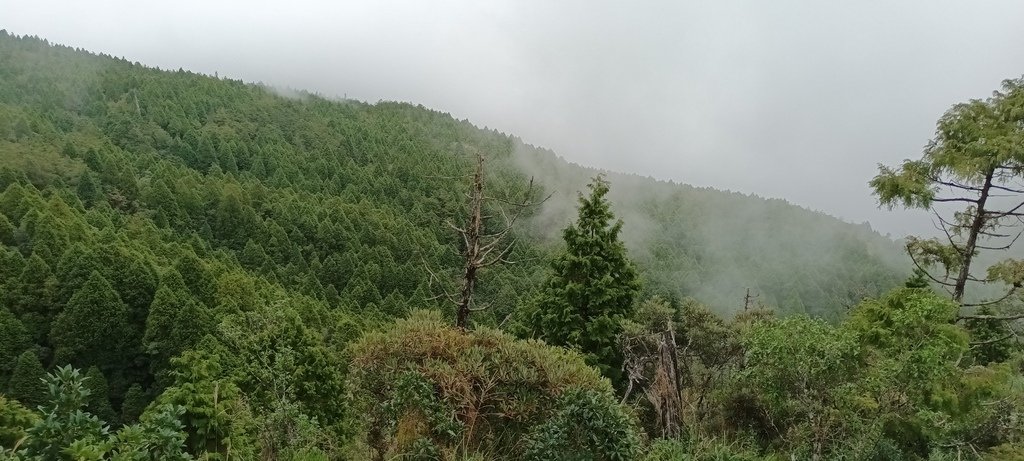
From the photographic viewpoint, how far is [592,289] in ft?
63.5

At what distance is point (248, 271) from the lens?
66625mm

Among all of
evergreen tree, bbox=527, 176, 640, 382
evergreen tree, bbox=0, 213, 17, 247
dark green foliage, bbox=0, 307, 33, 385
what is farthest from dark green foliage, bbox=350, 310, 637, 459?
evergreen tree, bbox=0, 213, 17, 247

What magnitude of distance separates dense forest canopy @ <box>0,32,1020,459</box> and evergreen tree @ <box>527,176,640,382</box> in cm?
8

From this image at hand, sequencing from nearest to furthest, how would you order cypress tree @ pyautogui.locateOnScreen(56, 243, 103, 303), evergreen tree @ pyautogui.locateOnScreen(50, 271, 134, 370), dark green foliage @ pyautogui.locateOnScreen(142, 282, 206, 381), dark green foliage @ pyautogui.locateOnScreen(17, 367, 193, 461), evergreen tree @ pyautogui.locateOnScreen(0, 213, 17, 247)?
dark green foliage @ pyautogui.locateOnScreen(17, 367, 193, 461) → evergreen tree @ pyautogui.locateOnScreen(50, 271, 134, 370) → dark green foliage @ pyautogui.locateOnScreen(142, 282, 206, 381) → cypress tree @ pyautogui.locateOnScreen(56, 243, 103, 303) → evergreen tree @ pyautogui.locateOnScreen(0, 213, 17, 247)

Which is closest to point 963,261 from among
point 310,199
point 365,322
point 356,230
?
point 365,322

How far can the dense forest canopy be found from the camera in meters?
6.72

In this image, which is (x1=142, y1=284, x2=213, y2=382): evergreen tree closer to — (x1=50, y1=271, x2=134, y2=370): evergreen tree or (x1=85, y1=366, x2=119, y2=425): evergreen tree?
(x1=50, y1=271, x2=134, y2=370): evergreen tree

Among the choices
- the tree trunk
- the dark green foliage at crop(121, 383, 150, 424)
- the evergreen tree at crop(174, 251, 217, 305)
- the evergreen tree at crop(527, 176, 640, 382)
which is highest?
the tree trunk

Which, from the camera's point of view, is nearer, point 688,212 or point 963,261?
point 963,261

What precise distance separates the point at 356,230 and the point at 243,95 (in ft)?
273

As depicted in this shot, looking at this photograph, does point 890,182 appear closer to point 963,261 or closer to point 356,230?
point 963,261

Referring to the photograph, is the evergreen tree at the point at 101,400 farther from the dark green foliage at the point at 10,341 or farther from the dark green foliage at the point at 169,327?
the dark green foliage at the point at 10,341

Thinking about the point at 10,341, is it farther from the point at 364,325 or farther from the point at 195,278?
the point at 364,325

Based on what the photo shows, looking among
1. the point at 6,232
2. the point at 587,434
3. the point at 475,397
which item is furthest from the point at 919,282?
the point at 6,232
